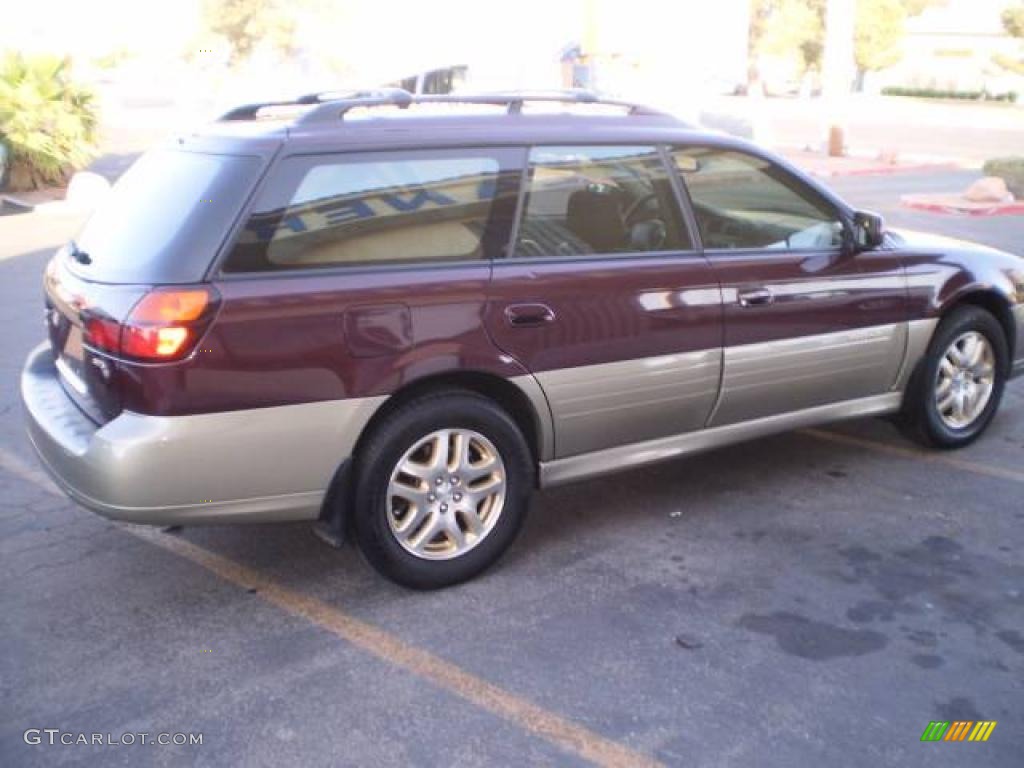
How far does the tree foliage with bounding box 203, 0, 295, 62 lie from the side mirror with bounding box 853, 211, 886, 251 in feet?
125

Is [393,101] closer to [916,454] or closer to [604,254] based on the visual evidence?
[604,254]

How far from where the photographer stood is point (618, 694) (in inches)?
136

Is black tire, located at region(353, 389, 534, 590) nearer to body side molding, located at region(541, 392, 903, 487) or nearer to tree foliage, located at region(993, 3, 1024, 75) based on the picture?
body side molding, located at region(541, 392, 903, 487)

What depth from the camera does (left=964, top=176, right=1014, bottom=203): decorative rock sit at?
16.6 meters

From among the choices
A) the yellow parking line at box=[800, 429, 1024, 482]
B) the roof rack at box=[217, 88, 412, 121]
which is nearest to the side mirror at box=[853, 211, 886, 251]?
the yellow parking line at box=[800, 429, 1024, 482]

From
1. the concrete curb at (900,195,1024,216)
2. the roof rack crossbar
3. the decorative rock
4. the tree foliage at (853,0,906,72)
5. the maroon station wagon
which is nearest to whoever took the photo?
the maroon station wagon

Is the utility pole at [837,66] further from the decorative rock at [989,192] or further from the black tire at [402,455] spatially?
the black tire at [402,455]

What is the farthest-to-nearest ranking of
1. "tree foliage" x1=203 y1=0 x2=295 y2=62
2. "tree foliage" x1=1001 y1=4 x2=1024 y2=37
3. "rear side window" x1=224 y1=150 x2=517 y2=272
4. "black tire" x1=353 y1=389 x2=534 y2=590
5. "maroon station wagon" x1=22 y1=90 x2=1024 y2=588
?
"tree foliage" x1=1001 y1=4 x2=1024 y2=37 < "tree foliage" x1=203 y1=0 x2=295 y2=62 < "black tire" x1=353 y1=389 x2=534 y2=590 < "rear side window" x1=224 y1=150 x2=517 y2=272 < "maroon station wagon" x1=22 y1=90 x2=1024 y2=588

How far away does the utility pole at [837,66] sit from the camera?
2153 cm

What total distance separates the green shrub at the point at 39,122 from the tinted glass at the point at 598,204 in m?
Result: 15.2

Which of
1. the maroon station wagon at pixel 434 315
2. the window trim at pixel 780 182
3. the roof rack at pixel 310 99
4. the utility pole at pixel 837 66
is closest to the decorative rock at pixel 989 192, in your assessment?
the utility pole at pixel 837 66

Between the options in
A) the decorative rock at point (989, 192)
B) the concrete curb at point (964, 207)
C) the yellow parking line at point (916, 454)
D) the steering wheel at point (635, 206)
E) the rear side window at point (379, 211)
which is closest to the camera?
the rear side window at point (379, 211)

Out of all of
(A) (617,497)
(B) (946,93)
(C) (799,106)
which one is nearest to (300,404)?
(A) (617,497)

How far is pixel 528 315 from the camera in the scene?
415 centimetres
